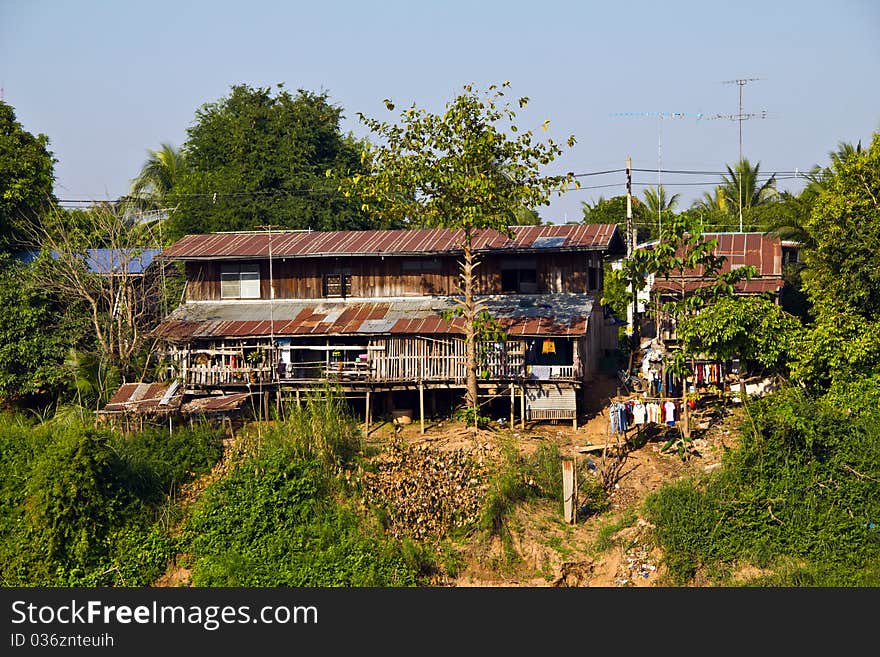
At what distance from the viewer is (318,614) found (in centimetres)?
1812

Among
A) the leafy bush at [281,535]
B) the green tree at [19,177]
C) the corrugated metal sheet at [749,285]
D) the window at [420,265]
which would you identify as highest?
the green tree at [19,177]

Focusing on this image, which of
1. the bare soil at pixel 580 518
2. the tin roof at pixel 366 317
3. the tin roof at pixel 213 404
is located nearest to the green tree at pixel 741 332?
the bare soil at pixel 580 518

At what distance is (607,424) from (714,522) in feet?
20.1

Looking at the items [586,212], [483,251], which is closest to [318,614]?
[483,251]

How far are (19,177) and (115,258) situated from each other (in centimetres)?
443

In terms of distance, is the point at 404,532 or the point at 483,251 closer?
the point at 404,532

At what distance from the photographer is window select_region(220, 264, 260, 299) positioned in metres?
31.7

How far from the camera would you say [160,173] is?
48312mm

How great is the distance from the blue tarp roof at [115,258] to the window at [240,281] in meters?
2.25

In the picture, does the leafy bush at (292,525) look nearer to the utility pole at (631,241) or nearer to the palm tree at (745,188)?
the utility pole at (631,241)

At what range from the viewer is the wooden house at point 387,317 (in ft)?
90.6

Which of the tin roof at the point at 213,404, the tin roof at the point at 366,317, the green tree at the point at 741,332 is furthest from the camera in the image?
the tin roof at the point at 366,317

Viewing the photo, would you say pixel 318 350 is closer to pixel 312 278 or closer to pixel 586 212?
pixel 312 278

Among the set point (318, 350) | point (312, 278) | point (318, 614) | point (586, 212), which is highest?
point (586, 212)
